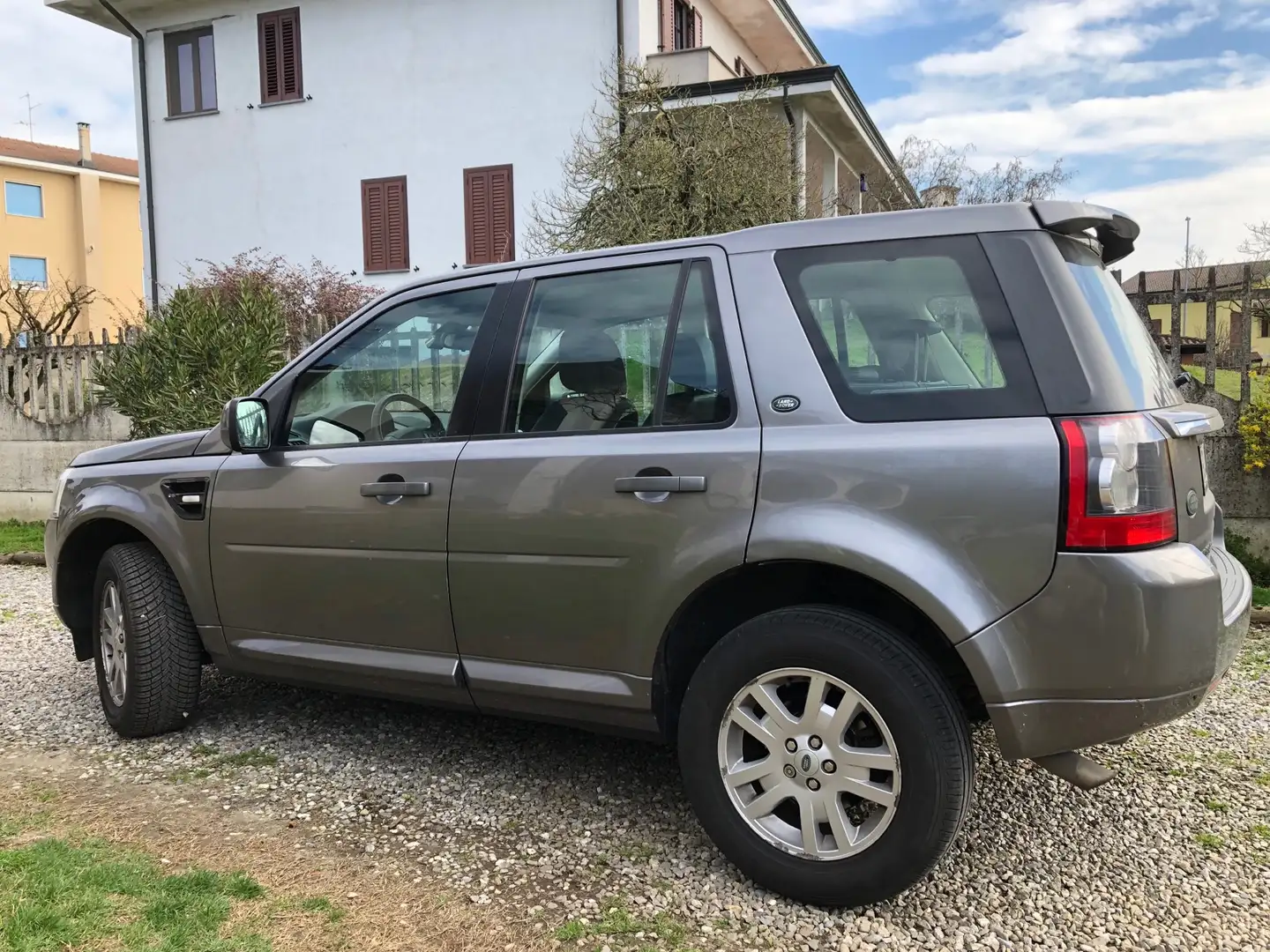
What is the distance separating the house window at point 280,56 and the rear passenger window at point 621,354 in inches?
625

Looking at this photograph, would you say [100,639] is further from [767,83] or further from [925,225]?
[767,83]

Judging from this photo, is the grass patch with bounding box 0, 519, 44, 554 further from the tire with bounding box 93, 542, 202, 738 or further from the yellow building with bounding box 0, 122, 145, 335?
the yellow building with bounding box 0, 122, 145, 335

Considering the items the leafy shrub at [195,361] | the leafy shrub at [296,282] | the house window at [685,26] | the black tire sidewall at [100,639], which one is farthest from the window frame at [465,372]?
the house window at [685,26]

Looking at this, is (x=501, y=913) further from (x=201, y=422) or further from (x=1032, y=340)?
(x=201, y=422)

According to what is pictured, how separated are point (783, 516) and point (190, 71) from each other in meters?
19.0

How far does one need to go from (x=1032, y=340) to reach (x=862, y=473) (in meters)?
0.52

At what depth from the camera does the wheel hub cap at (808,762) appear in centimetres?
248

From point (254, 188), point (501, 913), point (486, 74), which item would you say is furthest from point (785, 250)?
point (254, 188)

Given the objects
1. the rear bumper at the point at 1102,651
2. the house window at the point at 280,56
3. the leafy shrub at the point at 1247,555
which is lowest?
the leafy shrub at the point at 1247,555

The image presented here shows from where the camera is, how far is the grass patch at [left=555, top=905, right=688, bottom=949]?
2488 millimetres

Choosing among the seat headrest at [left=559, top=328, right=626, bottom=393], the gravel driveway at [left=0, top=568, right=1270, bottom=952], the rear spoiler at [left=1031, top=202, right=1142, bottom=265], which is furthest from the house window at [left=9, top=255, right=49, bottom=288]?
the rear spoiler at [left=1031, top=202, right=1142, bottom=265]

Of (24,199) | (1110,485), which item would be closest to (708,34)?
(1110,485)

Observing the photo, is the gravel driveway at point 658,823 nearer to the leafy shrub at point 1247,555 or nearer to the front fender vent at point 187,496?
the front fender vent at point 187,496

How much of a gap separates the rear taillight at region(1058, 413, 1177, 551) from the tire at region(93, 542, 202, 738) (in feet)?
11.1
